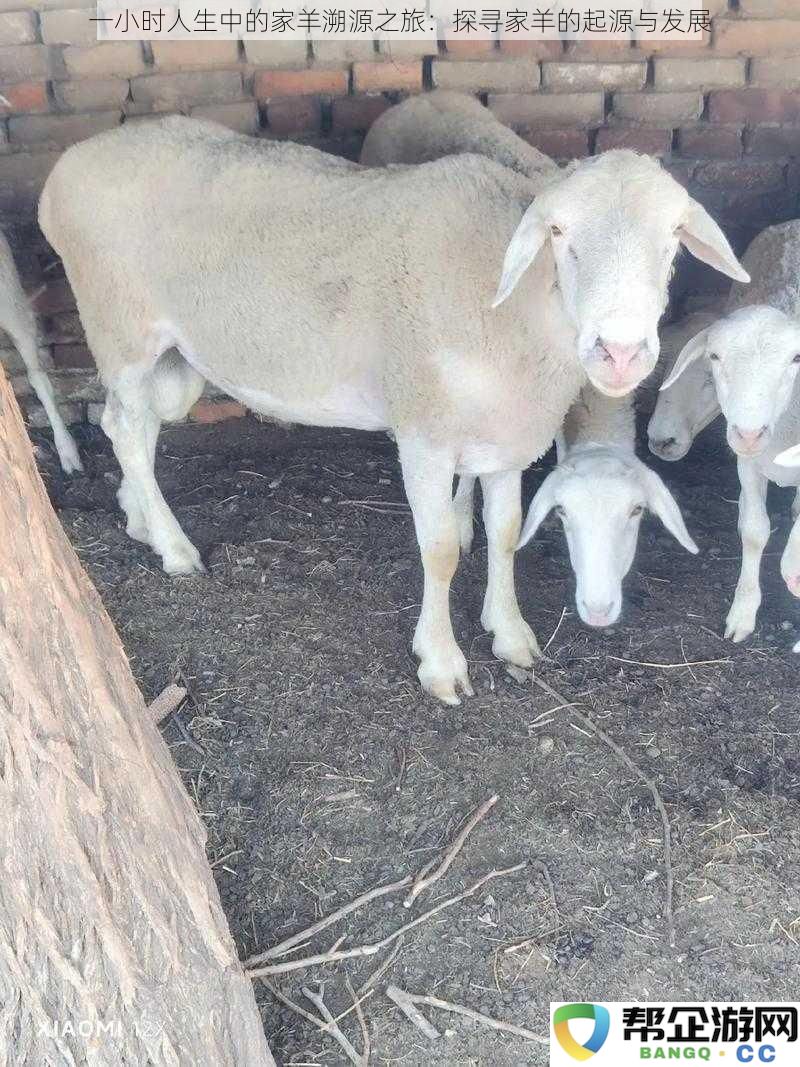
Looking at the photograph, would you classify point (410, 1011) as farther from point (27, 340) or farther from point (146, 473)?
point (27, 340)

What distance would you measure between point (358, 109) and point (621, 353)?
252 centimetres

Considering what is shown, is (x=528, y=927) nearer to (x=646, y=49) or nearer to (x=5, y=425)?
(x=5, y=425)

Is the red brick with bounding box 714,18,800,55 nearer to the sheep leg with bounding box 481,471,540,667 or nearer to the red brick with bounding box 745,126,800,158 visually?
the red brick with bounding box 745,126,800,158

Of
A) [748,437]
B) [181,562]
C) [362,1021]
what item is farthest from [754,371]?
[181,562]

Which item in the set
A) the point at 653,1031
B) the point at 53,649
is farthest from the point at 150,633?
the point at 653,1031

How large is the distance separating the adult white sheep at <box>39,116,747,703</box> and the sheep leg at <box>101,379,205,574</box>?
0.01 m

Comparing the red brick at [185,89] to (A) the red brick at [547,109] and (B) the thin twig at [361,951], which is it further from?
(B) the thin twig at [361,951]

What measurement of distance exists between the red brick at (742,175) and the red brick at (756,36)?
450 mm

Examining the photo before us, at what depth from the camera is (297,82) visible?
4.70 m

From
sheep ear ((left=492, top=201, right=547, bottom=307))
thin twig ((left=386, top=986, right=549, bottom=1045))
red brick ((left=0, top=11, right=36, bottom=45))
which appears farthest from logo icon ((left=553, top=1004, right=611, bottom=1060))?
red brick ((left=0, top=11, right=36, bottom=45))

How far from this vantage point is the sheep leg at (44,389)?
4.89 metres

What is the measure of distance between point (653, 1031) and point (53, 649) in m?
1.69

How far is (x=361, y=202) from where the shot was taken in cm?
361

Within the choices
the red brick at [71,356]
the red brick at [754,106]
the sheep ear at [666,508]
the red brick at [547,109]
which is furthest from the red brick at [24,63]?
the sheep ear at [666,508]
